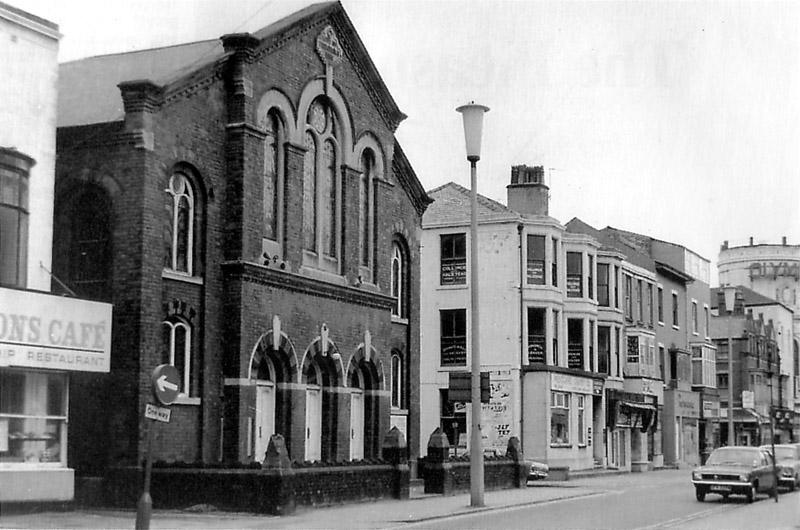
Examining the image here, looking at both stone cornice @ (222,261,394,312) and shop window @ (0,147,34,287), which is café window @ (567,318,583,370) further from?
shop window @ (0,147,34,287)

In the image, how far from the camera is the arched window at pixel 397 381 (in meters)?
36.7

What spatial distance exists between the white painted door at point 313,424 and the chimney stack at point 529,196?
22.3 m

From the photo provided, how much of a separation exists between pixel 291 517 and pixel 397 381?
13.8 m

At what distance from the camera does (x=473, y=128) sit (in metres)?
26.4

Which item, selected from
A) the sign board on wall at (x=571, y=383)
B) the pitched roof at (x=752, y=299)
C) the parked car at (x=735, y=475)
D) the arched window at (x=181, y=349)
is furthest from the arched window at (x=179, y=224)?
the pitched roof at (x=752, y=299)

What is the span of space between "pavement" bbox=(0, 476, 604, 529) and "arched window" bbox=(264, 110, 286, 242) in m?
7.23

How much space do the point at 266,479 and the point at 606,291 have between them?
33.8 meters

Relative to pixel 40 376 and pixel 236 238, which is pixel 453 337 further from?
pixel 40 376

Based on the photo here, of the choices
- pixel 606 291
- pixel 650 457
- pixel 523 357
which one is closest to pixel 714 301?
pixel 650 457

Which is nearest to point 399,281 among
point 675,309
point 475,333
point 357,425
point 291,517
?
point 357,425

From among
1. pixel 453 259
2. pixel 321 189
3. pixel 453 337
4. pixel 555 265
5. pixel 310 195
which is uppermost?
pixel 453 259

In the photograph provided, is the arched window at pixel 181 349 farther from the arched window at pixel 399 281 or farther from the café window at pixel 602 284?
the café window at pixel 602 284

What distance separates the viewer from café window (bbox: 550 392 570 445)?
49.2 m

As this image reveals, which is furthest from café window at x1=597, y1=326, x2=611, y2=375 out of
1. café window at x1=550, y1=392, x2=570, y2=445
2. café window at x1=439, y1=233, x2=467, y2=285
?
café window at x1=439, y1=233, x2=467, y2=285
